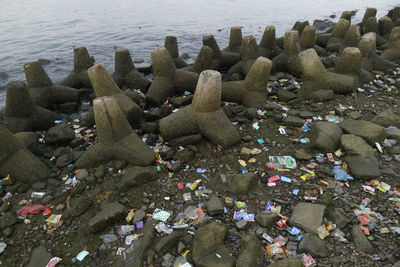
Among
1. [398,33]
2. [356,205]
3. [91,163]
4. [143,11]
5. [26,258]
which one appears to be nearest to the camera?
[26,258]

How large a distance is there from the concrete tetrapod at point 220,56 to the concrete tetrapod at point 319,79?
8.65 feet

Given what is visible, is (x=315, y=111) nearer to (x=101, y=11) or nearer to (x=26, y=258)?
(x=26, y=258)

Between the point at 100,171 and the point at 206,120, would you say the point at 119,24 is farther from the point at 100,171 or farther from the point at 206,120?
the point at 100,171

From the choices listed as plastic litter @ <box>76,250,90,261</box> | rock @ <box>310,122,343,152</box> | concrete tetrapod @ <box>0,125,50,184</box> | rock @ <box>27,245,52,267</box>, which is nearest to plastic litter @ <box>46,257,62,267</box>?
rock @ <box>27,245,52,267</box>

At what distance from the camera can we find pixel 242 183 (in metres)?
3.75

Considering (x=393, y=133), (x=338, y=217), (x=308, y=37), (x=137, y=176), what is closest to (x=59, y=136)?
(x=137, y=176)

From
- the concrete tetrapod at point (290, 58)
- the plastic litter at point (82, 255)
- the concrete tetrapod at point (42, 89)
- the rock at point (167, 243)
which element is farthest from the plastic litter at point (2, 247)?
the concrete tetrapod at point (290, 58)

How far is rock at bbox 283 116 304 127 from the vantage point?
5.09 metres

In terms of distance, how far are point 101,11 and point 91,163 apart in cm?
2082

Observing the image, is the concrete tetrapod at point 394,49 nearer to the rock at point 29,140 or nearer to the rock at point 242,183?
the rock at point 242,183

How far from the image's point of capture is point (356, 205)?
3.46 meters

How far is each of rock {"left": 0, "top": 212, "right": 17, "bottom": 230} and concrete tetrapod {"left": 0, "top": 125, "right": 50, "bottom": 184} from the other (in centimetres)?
69

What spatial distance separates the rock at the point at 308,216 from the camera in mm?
3160

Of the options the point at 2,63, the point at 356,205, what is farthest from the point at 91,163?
the point at 2,63
